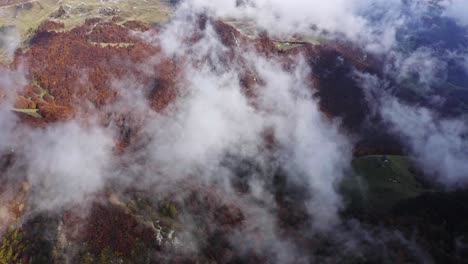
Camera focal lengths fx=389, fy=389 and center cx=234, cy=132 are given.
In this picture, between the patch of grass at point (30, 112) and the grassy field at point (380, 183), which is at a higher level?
the grassy field at point (380, 183)

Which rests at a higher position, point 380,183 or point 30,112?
point 380,183

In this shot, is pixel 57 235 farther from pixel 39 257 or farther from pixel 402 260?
pixel 402 260

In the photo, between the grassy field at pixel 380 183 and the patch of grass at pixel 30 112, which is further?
the patch of grass at pixel 30 112

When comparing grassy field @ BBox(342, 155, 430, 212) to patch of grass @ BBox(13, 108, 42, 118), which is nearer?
grassy field @ BBox(342, 155, 430, 212)

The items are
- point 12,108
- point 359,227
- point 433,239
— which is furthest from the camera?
point 12,108

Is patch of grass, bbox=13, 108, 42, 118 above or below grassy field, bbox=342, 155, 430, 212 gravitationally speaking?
below

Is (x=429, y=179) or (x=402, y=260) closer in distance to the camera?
(x=402, y=260)

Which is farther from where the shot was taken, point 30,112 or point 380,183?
point 30,112

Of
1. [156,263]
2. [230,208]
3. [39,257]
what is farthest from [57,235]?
[230,208]
